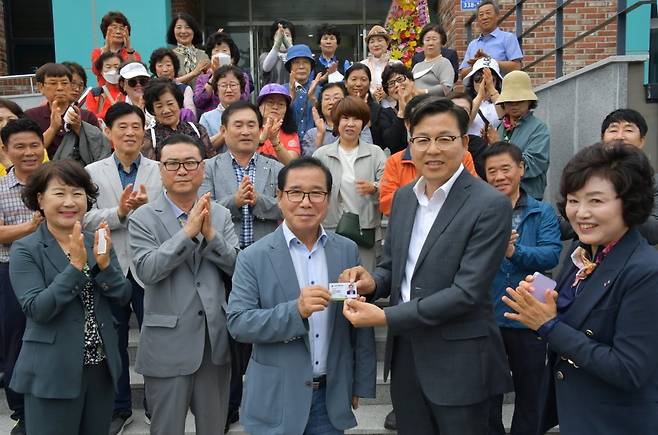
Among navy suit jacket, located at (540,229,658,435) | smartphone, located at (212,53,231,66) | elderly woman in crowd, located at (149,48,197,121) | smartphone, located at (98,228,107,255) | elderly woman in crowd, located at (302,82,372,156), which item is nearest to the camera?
navy suit jacket, located at (540,229,658,435)

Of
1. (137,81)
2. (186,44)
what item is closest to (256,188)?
(137,81)

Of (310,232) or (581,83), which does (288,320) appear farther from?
(581,83)

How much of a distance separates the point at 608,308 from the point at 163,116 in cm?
346

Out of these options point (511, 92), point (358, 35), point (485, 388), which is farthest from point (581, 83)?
point (358, 35)

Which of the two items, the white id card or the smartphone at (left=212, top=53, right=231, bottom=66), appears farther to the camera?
the smartphone at (left=212, top=53, right=231, bottom=66)

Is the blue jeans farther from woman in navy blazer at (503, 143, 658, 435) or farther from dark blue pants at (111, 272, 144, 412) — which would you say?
dark blue pants at (111, 272, 144, 412)

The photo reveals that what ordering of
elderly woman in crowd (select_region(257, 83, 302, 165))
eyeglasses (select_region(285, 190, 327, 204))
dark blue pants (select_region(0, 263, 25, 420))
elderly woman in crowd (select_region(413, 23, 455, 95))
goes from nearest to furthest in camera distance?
eyeglasses (select_region(285, 190, 327, 204)), dark blue pants (select_region(0, 263, 25, 420)), elderly woman in crowd (select_region(257, 83, 302, 165)), elderly woman in crowd (select_region(413, 23, 455, 95))

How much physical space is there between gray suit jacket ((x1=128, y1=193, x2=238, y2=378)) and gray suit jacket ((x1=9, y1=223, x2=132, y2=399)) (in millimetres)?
208

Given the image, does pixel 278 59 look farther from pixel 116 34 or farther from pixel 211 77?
pixel 116 34

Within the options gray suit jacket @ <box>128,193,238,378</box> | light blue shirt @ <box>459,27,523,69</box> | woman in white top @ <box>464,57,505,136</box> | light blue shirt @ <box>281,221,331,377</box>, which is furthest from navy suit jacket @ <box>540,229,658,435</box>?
light blue shirt @ <box>459,27,523,69</box>

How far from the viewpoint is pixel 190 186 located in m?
2.95

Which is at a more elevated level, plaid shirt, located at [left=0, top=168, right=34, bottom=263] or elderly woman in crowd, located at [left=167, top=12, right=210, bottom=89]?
elderly woman in crowd, located at [left=167, top=12, right=210, bottom=89]

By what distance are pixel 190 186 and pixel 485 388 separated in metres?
1.75

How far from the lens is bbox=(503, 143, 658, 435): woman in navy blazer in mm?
1954
